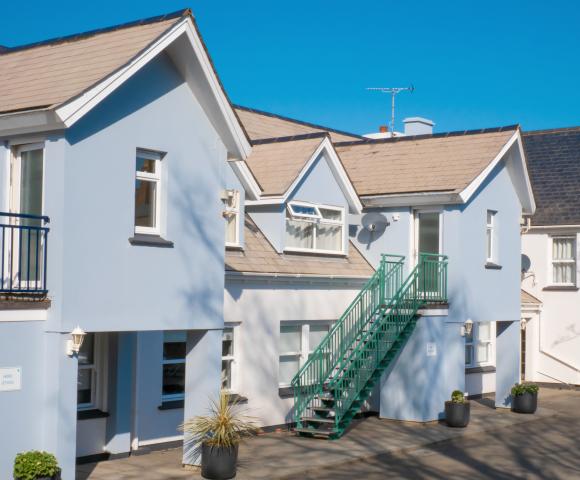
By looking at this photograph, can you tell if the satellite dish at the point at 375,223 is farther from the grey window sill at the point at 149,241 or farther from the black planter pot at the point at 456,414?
the grey window sill at the point at 149,241

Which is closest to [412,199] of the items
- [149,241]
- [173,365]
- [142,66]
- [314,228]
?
[314,228]

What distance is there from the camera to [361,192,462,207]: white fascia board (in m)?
23.0

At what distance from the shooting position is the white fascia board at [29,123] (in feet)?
43.7

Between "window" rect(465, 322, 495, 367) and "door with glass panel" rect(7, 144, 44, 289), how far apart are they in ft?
53.5

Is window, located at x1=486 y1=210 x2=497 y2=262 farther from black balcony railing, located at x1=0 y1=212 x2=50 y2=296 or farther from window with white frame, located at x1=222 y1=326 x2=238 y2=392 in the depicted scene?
black balcony railing, located at x1=0 y1=212 x2=50 y2=296

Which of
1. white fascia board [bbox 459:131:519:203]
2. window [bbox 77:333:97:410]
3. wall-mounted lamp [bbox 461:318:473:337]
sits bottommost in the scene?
window [bbox 77:333:97:410]

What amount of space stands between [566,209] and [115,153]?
68.7 ft

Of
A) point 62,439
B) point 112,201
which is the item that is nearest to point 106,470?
point 62,439

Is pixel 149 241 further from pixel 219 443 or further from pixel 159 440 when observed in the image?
pixel 159 440

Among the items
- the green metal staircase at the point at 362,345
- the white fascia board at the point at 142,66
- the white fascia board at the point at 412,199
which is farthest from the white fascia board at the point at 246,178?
the white fascia board at the point at 412,199

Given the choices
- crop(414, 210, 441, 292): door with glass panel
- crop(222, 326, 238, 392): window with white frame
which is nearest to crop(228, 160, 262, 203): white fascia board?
crop(222, 326, 238, 392): window with white frame

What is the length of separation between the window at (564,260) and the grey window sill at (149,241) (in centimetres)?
1979

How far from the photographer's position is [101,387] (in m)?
17.4

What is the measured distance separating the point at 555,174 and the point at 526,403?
11.3 metres
